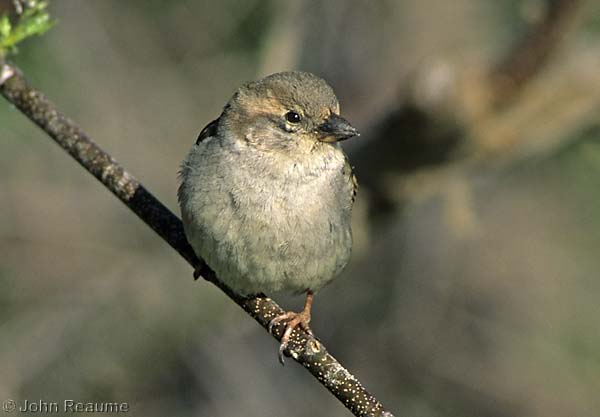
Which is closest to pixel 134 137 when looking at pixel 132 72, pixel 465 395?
pixel 132 72

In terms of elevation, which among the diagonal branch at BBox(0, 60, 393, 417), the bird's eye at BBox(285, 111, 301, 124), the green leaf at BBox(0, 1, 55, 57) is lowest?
the diagonal branch at BBox(0, 60, 393, 417)

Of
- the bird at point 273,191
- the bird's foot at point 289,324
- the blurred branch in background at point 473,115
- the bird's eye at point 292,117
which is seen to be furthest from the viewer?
the blurred branch in background at point 473,115

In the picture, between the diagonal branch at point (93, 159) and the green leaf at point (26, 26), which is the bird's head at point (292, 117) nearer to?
the diagonal branch at point (93, 159)

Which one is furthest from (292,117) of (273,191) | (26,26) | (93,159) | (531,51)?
(531,51)

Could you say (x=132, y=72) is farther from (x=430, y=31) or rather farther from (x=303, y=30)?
(x=430, y=31)

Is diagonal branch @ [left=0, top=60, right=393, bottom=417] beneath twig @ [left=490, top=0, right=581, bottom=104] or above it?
beneath

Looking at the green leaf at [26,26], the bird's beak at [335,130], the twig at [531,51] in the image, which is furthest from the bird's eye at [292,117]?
the twig at [531,51]

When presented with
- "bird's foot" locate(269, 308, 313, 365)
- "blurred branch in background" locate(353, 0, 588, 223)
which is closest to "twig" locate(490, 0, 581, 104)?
"blurred branch in background" locate(353, 0, 588, 223)

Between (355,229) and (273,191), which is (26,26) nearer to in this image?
(273,191)

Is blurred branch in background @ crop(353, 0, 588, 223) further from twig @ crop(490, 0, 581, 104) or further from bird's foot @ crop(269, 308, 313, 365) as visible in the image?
bird's foot @ crop(269, 308, 313, 365)
